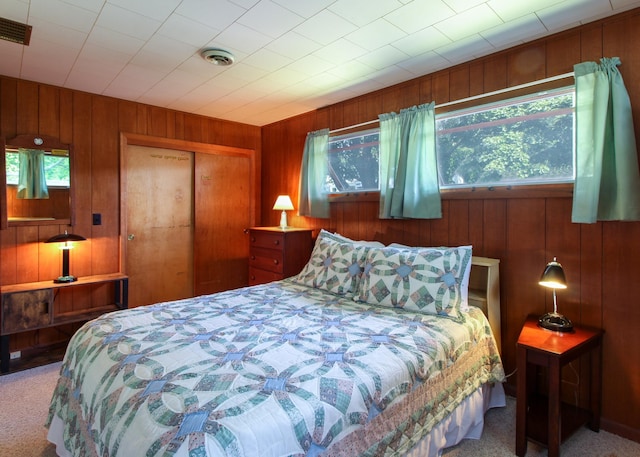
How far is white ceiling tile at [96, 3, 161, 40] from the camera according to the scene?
1977 millimetres

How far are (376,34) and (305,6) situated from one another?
525 mm

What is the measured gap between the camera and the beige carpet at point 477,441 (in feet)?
5.99

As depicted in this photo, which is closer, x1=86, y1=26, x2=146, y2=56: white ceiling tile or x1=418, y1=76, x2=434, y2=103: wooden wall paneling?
x1=86, y1=26, x2=146, y2=56: white ceiling tile

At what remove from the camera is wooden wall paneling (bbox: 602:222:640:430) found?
6.38ft

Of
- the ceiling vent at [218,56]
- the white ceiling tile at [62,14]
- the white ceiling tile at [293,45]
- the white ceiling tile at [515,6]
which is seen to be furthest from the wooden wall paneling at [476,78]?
the white ceiling tile at [62,14]

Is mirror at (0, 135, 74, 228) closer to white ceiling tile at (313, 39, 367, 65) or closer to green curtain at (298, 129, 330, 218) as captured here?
green curtain at (298, 129, 330, 218)

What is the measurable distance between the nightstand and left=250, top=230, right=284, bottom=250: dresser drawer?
7.18 feet

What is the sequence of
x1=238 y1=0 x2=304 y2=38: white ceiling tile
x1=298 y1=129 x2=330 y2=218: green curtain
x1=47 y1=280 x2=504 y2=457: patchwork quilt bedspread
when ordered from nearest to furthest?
1. x1=47 y1=280 x2=504 y2=457: patchwork quilt bedspread
2. x1=238 y1=0 x2=304 y2=38: white ceiling tile
3. x1=298 y1=129 x2=330 y2=218: green curtain

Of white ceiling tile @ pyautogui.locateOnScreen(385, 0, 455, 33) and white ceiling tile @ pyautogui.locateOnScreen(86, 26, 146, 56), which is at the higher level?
white ceiling tile @ pyautogui.locateOnScreen(86, 26, 146, 56)

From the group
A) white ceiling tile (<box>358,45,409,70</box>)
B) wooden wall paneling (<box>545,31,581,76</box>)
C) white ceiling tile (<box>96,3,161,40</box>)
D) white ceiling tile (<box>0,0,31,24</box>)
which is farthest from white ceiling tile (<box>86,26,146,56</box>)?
wooden wall paneling (<box>545,31,581,76</box>)

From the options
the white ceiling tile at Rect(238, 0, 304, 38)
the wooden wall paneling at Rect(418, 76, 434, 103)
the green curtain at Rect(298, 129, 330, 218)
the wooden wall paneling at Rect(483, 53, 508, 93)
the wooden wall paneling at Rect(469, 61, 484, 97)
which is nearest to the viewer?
the white ceiling tile at Rect(238, 0, 304, 38)

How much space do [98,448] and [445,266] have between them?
187 cm

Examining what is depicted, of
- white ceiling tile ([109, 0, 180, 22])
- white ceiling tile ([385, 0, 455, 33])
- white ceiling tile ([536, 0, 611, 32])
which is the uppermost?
white ceiling tile ([109, 0, 180, 22])

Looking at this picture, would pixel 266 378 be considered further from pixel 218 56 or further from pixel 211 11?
→ pixel 218 56
